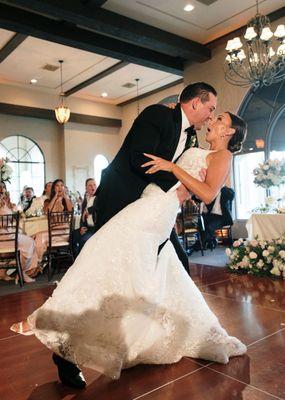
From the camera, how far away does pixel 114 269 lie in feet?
5.37

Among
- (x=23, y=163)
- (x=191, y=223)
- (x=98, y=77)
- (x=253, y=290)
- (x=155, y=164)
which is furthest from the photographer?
(x=23, y=163)

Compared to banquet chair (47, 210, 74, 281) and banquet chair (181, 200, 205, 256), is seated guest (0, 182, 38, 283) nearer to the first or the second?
banquet chair (47, 210, 74, 281)

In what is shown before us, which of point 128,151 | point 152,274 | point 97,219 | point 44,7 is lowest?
point 152,274

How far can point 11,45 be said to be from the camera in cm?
688

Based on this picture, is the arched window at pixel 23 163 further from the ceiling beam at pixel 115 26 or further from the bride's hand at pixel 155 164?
the bride's hand at pixel 155 164

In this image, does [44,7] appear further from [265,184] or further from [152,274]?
[152,274]

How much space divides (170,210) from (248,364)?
3.17 feet

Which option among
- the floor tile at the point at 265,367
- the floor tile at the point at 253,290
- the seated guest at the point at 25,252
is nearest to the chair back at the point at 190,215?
the floor tile at the point at 253,290

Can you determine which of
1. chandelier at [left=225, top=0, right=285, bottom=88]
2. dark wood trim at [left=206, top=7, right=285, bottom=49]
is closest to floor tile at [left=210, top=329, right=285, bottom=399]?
chandelier at [left=225, top=0, right=285, bottom=88]

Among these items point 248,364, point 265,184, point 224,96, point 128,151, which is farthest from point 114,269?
point 224,96

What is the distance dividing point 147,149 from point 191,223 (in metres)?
4.76

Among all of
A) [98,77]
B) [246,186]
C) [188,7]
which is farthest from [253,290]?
[98,77]

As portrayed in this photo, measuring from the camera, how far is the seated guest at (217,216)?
603 cm

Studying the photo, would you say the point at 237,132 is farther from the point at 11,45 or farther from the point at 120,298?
the point at 11,45
